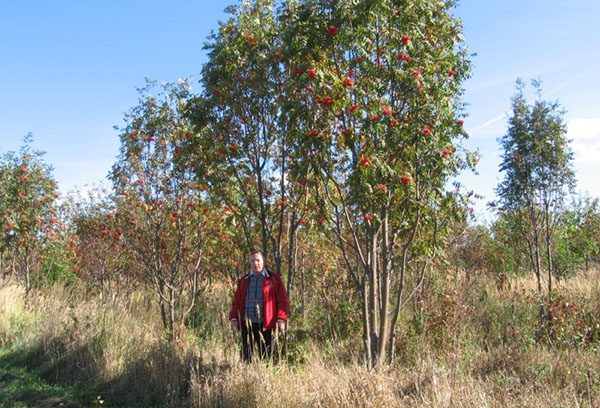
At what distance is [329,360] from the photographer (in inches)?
224

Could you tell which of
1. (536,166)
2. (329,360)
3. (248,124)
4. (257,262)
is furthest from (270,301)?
(536,166)

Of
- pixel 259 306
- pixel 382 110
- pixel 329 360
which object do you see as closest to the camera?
pixel 382 110

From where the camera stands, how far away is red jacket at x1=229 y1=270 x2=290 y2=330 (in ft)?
16.3

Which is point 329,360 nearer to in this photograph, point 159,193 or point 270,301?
point 270,301

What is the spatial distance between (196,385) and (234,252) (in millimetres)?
3368

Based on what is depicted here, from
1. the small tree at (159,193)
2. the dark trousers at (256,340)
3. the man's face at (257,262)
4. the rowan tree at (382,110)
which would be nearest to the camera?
the rowan tree at (382,110)

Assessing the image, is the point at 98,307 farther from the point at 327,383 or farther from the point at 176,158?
the point at 327,383

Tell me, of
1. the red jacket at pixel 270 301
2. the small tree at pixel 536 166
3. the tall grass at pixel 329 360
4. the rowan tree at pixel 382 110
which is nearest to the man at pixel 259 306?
the red jacket at pixel 270 301

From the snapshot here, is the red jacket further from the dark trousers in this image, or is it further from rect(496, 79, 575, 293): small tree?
rect(496, 79, 575, 293): small tree

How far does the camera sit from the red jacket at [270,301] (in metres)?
4.97

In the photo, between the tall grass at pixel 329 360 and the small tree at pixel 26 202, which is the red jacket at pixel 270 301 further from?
the small tree at pixel 26 202

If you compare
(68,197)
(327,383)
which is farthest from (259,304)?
(68,197)

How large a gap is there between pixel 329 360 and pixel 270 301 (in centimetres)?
133

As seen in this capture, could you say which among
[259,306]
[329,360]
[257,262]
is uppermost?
[257,262]
